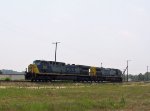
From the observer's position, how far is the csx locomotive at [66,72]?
2272 inches

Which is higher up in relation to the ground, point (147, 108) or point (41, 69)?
point (41, 69)

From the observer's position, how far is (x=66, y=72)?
65688 mm

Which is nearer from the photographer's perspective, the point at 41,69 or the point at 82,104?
the point at 82,104

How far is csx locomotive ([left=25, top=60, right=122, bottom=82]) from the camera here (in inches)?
2272

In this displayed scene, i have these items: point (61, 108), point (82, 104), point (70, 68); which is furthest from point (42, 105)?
point (70, 68)

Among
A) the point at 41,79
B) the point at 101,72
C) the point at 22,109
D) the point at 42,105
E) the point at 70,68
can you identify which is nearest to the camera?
the point at 22,109

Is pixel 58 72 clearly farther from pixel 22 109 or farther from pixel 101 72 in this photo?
Answer: pixel 22 109

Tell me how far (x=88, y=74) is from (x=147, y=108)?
50.1m

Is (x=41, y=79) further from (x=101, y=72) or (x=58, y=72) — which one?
(x=101, y=72)

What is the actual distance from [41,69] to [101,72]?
23.0m

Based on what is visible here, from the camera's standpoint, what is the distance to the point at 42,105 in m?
21.6

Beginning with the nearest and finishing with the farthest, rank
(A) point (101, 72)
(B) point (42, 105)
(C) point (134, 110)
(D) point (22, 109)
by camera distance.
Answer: (D) point (22, 109) < (B) point (42, 105) < (C) point (134, 110) < (A) point (101, 72)

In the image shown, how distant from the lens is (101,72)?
7931 cm

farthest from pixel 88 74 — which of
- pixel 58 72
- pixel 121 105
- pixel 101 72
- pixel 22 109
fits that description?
pixel 22 109
